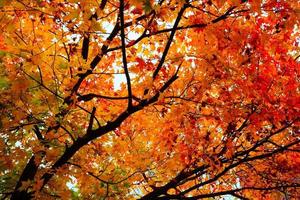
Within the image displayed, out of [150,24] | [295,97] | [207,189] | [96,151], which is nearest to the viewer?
[150,24]

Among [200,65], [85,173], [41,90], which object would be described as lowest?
[85,173]

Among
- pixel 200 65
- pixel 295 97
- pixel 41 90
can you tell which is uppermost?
pixel 295 97

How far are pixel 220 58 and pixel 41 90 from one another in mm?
2798

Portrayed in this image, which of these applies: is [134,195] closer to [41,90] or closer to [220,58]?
[41,90]

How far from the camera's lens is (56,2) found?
641 centimetres

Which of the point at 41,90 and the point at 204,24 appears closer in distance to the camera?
the point at 204,24

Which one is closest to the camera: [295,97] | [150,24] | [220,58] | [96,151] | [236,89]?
[220,58]

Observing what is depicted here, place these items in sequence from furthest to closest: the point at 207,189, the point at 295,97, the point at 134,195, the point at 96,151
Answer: the point at 207,189, the point at 134,195, the point at 96,151, the point at 295,97

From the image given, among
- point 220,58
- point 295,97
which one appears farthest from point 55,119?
point 295,97

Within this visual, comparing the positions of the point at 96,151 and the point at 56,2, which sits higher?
the point at 56,2

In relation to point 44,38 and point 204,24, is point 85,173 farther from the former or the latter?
point 204,24

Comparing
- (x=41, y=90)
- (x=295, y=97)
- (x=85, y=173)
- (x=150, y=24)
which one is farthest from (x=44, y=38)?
(x=295, y=97)

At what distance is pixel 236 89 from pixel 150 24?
1990 mm

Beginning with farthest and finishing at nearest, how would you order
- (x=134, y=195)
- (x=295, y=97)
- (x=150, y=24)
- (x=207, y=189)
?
(x=207, y=189)
(x=134, y=195)
(x=295, y=97)
(x=150, y=24)
